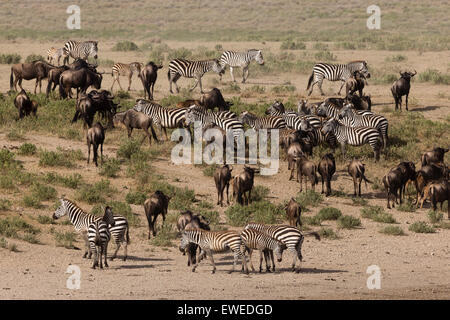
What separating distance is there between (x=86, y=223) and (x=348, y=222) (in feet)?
22.8

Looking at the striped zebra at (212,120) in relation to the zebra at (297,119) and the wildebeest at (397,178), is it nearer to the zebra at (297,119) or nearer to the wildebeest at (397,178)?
the zebra at (297,119)

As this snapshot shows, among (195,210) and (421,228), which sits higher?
(195,210)

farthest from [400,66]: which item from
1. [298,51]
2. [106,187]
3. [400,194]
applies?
[106,187]

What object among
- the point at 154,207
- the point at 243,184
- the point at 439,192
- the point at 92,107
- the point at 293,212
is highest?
the point at 92,107

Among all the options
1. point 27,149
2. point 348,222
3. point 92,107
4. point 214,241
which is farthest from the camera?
point 92,107

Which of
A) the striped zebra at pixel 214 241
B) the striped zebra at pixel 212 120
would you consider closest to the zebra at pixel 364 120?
the striped zebra at pixel 212 120

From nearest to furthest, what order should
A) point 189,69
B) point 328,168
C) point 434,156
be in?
point 328,168, point 434,156, point 189,69

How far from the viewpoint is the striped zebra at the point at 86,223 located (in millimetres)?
19625

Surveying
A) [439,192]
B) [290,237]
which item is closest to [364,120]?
[439,192]

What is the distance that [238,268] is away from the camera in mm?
19328

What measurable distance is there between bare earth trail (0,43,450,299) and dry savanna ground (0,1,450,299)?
1.4 inches

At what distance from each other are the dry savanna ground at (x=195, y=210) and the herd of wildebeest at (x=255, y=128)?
460mm

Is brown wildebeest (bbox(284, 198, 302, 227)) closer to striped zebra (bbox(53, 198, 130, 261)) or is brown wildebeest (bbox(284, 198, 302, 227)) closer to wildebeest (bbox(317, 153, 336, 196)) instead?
wildebeest (bbox(317, 153, 336, 196))

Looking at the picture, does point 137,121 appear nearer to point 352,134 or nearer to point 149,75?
point 149,75
